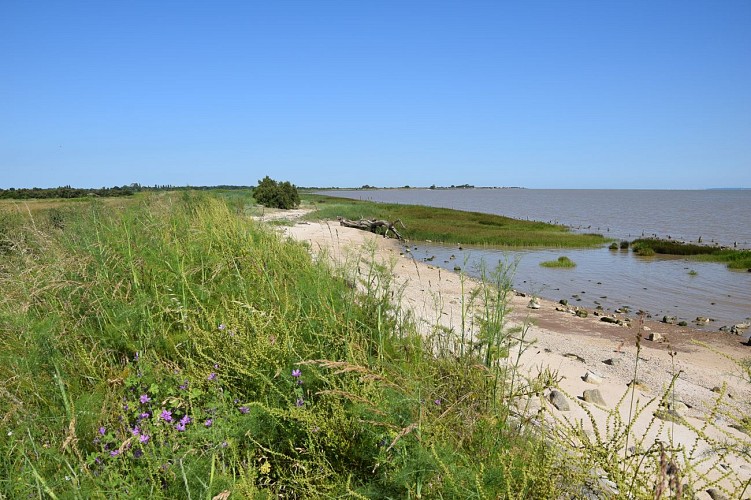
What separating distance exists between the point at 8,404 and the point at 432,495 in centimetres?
278

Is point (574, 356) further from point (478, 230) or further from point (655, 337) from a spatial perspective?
point (478, 230)

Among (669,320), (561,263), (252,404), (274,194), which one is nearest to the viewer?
(252,404)

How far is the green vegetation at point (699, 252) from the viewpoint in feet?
71.9

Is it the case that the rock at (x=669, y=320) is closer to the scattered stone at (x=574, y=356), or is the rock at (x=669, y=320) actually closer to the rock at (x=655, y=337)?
the rock at (x=655, y=337)

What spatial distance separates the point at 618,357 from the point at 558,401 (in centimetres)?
356

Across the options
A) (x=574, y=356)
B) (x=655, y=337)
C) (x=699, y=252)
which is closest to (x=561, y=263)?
(x=699, y=252)

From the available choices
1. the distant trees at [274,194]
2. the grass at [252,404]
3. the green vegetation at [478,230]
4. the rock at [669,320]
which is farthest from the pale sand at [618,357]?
the distant trees at [274,194]

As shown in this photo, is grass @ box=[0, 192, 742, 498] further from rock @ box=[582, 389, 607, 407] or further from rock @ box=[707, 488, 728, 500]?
rock @ box=[582, 389, 607, 407]

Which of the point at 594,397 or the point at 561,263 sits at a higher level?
the point at 594,397

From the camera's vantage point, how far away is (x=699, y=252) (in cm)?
2502

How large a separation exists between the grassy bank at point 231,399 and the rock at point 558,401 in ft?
6.64

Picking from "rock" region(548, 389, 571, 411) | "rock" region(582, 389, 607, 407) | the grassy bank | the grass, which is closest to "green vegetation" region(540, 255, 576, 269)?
"rock" region(582, 389, 607, 407)

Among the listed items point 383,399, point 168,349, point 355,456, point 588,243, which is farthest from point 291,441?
point 588,243

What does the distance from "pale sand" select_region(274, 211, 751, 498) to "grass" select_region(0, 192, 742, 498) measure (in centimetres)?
108
